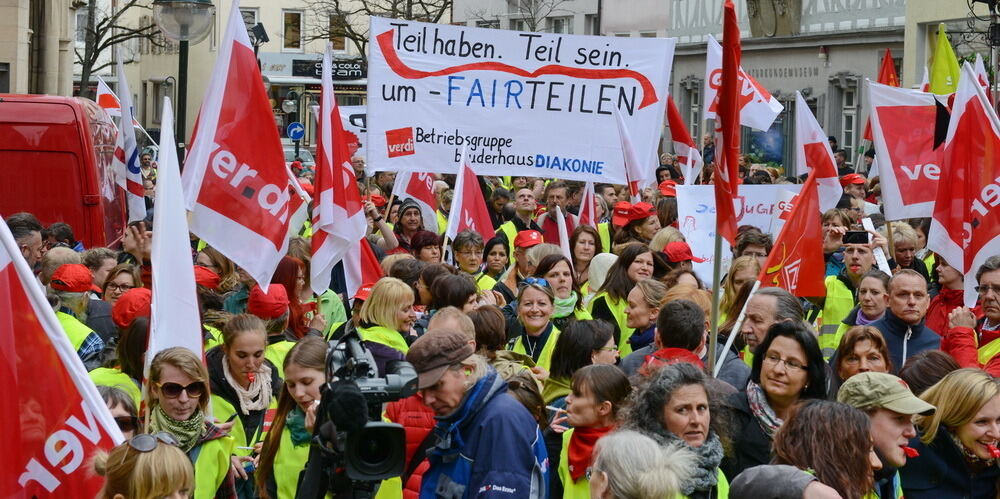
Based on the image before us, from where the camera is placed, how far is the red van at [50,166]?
523 inches

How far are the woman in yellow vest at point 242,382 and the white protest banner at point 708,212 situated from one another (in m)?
4.94

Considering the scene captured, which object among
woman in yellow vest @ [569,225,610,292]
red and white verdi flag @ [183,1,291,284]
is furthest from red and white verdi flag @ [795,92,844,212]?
red and white verdi flag @ [183,1,291,284]

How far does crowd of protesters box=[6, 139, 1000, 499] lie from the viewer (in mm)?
4938

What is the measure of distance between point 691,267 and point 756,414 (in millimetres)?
4652

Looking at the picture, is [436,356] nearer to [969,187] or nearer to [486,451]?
[486,451]

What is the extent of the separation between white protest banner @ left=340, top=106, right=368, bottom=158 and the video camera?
1592 cm

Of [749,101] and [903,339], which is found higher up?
[749,101]

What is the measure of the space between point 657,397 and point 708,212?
675 centimetres

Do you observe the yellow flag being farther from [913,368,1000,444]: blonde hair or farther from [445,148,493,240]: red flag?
[913,368,1000,444]: blonde hair

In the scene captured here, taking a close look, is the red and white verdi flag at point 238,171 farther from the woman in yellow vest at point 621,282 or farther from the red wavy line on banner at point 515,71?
the red wavy line on banner at point 515,71

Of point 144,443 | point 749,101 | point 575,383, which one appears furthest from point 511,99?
point 144,443

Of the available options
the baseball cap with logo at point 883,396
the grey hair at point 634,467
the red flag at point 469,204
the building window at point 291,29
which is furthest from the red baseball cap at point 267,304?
the building window at point 291,29

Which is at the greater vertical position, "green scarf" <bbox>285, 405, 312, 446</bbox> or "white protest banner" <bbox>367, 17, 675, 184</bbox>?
"white protest banner" <bbox>367, 17, 675, 184</bbox>

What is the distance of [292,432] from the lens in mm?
6062
